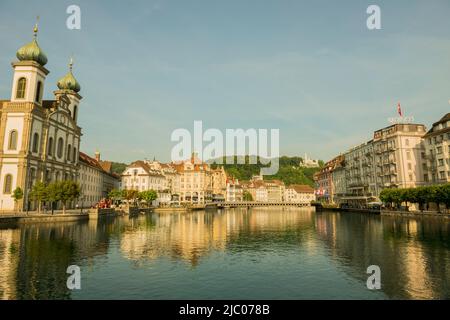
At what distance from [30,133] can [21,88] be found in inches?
465

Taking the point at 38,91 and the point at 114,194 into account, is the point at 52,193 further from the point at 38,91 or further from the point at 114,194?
the point at 114,194

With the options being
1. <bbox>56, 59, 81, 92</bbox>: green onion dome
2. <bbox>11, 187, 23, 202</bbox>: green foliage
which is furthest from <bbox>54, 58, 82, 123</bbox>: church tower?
<bbox>11, 187, 23, 202</bbox>: green foliage

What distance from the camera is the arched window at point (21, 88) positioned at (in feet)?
237

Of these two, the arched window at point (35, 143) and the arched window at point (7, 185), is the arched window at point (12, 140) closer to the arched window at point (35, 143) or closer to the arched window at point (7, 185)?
the arched window at point (35, 143)

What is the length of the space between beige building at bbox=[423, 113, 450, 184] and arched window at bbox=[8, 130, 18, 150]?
102443 mm

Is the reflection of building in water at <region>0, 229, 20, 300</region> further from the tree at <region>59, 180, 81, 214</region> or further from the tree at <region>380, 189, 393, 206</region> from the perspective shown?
the tree at <region>380, 189, 393, 206</region>

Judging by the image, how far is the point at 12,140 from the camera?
68.6m

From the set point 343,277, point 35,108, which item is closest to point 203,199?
point 35,108

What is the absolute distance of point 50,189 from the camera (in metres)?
63.7

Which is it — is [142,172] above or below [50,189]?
above

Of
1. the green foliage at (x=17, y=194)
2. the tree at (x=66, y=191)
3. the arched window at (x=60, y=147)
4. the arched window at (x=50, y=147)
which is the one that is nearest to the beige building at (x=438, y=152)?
the tree at (x=66, y=191)
